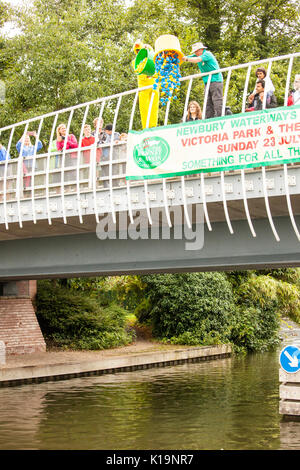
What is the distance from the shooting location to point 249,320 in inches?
1057

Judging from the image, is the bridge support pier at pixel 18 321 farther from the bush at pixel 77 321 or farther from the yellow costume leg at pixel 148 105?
the yellow costume leg at pixel 148 105

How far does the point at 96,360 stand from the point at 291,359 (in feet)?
28.0

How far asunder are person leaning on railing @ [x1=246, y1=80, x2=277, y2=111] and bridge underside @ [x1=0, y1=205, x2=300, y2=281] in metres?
1.50

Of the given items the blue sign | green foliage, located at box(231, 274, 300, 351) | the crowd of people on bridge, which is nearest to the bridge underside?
the crowd of people on bridge

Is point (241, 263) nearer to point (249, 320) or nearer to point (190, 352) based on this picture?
point (190, 352)

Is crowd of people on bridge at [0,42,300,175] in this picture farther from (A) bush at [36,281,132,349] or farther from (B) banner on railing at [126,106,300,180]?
(A) bush at [36,281,132,349]

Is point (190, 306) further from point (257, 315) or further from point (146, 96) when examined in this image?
point (146, 96)

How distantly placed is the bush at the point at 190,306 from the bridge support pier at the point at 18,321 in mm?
5854

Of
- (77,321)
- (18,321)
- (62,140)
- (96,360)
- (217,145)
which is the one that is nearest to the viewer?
(217,145)

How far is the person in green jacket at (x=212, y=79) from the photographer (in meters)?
10.6

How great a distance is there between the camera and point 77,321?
75.3 feet

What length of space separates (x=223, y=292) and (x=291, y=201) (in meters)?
16.5

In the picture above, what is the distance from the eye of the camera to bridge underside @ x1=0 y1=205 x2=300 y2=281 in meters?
10.7

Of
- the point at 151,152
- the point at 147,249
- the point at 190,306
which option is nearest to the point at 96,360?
the point at 190,306
